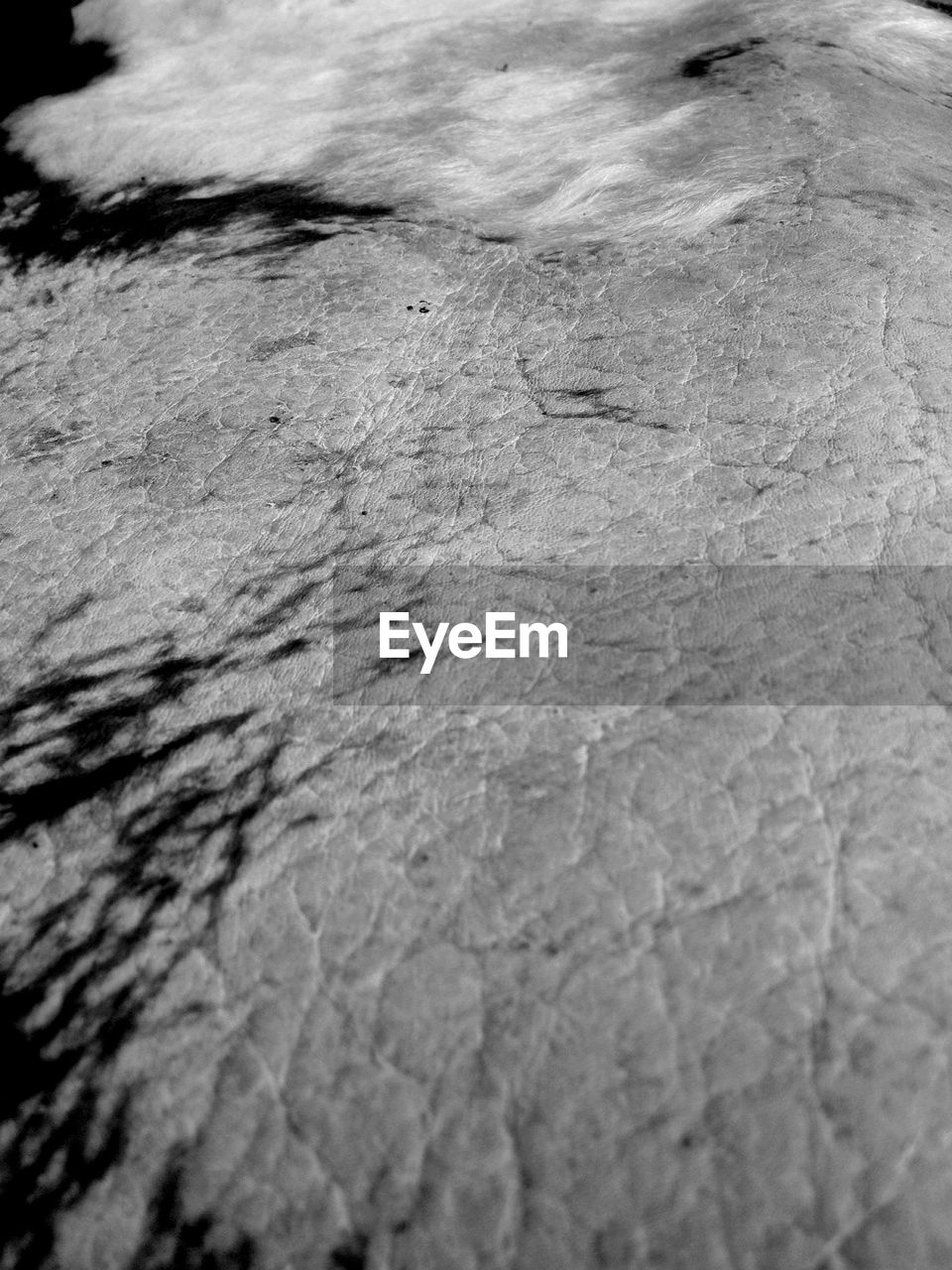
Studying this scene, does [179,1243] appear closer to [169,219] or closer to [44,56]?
[169,219]

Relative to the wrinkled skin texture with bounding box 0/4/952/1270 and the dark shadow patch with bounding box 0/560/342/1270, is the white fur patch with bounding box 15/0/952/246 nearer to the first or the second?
the wrinkled skin texture with bounding box 0/4/952/1270

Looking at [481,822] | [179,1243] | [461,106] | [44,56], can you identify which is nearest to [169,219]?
[461,106]

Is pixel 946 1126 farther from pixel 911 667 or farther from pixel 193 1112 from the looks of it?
pixel 193 1112

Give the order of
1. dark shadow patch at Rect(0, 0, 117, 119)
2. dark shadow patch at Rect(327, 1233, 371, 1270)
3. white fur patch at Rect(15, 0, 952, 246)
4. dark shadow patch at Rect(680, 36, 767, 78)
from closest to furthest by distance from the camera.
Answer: dark shadow patch at Rect(327, 1233, 371, 1270), white fur patch at Rect(15, 0, 952, 246), dark shadow patch at Rect(680, 36, 767, 78), dark shadow patch at Rect(0, 0, 117, 119)

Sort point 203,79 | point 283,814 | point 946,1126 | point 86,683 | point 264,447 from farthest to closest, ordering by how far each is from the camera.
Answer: point 203,79, point 264,447, point 86,683, point 283,814, point 946,1126

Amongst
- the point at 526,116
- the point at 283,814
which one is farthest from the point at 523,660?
the point at 526,116

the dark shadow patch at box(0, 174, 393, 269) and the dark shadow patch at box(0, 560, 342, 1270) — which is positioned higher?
the dark shadow patch at box(0, 174, 393, 269)

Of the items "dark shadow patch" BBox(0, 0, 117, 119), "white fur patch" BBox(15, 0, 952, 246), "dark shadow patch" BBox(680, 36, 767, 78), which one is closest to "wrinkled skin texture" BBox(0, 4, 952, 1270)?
"white fur patch" BBox(15, 0, 952, 246)
